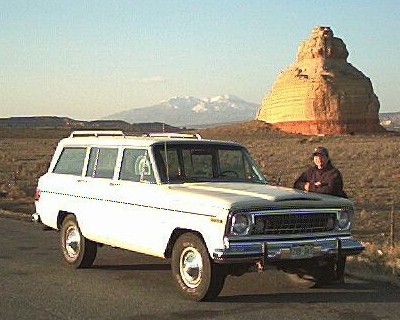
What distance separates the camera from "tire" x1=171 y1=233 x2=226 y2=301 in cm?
786

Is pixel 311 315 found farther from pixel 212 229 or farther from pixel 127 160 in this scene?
pixel 127 160

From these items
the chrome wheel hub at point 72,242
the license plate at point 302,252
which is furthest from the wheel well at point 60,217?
the license plate at point 302,252

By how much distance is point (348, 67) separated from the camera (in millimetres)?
108875

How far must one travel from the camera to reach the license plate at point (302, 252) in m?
7.89

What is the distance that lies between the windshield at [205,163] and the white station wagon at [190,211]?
1 cm

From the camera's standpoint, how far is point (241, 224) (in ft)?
25.3

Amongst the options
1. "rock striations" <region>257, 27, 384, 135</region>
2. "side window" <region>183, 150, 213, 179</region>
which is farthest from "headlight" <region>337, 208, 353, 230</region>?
Result: "rock striations" <region>257, 27, 384, 135</region>

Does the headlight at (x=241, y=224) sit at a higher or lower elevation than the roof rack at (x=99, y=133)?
lower

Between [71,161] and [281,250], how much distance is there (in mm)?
4218

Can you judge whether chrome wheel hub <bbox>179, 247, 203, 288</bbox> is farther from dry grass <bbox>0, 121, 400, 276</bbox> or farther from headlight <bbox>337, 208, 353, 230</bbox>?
dry grass <bbox>0, 121, 400, 276</bbox>

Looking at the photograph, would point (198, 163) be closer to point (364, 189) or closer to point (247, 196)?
point (247, 196)

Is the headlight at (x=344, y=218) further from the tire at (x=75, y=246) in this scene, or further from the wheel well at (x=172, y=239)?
the tire at (x=75, y=246)

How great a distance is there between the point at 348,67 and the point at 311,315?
343 feet

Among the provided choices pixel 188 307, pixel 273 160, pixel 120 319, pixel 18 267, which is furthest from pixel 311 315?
pixel 273 160
